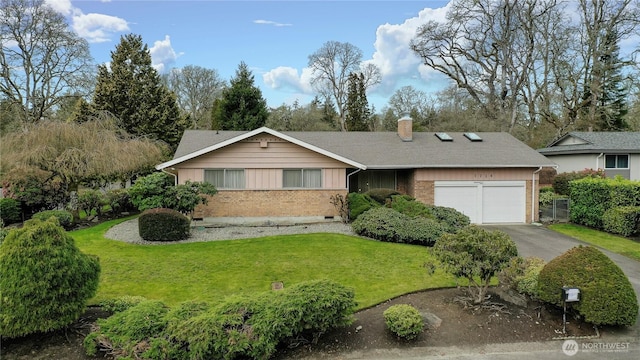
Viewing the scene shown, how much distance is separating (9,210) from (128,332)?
14.3 m

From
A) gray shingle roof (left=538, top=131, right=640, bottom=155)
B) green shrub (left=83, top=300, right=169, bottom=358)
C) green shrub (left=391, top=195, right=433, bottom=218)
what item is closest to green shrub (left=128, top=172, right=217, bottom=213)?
green shrub (left=391, top=195, right=433, bottom=218)

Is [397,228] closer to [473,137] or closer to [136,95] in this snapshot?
[473,137]

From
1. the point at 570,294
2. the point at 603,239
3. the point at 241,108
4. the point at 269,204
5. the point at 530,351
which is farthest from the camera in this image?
the point at 241,108

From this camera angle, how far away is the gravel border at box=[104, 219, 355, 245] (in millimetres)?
12328

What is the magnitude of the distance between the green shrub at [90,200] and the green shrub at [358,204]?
1104 centimetres

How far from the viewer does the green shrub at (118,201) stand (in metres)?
16.5

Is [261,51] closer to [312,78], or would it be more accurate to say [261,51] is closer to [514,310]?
[514,310]

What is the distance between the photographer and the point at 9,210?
15016 mm

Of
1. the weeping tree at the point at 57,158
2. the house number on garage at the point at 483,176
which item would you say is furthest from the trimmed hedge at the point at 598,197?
the weeping tree at the point at 57,158

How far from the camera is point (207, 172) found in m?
15.1

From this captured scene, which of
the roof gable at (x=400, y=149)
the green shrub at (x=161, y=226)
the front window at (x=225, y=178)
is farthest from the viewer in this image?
the roof gable at (x=400, y=149)

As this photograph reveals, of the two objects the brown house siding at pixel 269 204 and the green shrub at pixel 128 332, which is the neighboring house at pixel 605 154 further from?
the green shrub at pixel 128 332

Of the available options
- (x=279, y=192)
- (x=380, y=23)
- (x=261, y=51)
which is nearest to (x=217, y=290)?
(x=279, y=192)

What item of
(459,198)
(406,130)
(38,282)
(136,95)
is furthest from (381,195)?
(136,95)
